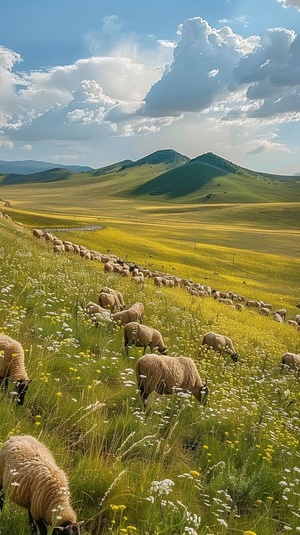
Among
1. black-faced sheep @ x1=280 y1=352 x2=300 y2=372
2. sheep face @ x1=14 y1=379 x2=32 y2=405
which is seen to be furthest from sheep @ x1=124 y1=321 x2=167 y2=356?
black-faced sheep @ x1=280 y1=352 x2=300 y2=372

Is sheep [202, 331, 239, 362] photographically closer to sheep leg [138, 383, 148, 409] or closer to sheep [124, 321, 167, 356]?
sheep [124, 321, 167, 356]

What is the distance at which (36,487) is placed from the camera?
3699 mm

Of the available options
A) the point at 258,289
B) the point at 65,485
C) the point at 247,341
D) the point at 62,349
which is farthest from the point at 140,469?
the point at 258,289

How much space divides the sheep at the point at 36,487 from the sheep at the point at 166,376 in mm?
3648

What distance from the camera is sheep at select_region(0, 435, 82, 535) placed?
362 cm

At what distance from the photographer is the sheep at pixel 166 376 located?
793 centimetres

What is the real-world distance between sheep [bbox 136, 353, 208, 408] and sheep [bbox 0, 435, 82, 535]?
365 cm

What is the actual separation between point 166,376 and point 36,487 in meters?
4.84

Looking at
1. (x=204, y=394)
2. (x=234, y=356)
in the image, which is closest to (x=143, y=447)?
(x=204, y=394)

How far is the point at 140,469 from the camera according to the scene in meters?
4.96

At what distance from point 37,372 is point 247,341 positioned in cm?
1447

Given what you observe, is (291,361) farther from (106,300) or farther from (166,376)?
(166,376)

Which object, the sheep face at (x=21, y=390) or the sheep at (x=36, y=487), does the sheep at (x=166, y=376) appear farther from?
the sheep at (x=36, y=487)

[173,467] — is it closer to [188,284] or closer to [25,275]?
[25,275]
